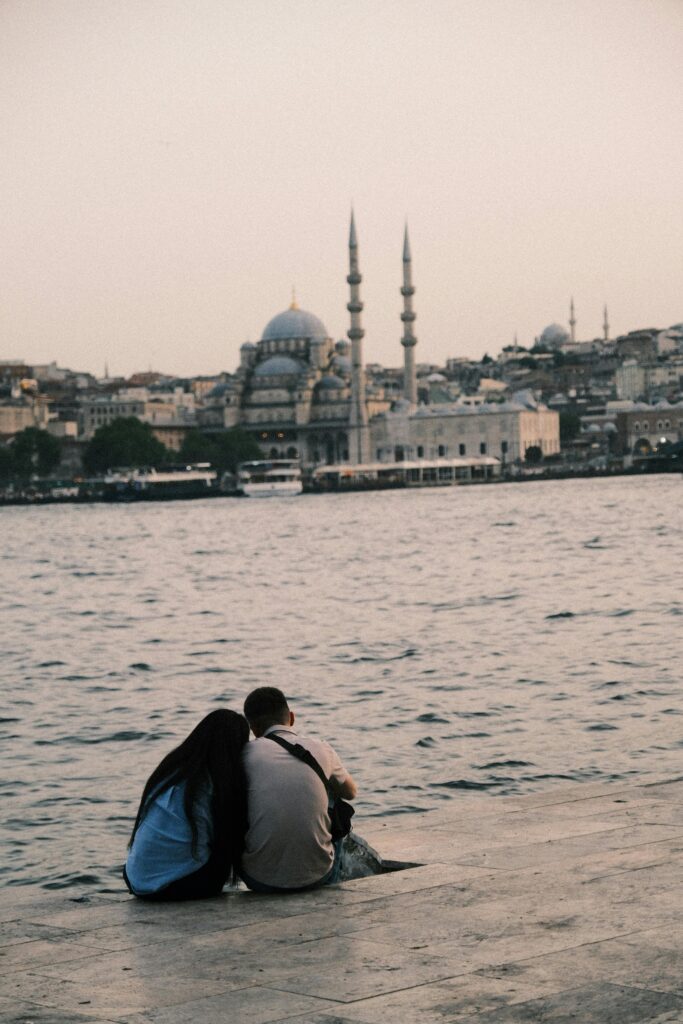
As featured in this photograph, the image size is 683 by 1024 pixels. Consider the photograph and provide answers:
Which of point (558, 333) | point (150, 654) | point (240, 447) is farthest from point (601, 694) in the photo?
point (558, 333)

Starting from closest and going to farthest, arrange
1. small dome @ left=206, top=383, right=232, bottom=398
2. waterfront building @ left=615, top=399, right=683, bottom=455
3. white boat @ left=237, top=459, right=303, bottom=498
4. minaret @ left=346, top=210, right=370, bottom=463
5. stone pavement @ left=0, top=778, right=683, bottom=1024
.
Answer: stone pavement @ left=0, top=778, right=683, bottom=1024
white boat @ left=237, top=459, right=303, bottom=498
minaret @ left=346, top=210, right=370, bottom=463
small dome @ left=206, top=383, right=232, bottom=398
waterfront building @ left=615, top=399, right=683, bottom=455

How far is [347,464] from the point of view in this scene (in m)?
105

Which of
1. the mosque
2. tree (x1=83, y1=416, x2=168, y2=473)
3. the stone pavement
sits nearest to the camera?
the stone pavement

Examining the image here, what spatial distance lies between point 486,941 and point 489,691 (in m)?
8.11

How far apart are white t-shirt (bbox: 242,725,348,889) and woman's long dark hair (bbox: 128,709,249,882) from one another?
0.04 meters

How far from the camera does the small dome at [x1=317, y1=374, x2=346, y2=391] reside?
10738 cm

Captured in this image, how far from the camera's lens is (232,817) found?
4398mm

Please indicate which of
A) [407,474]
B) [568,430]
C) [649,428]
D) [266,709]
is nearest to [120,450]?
[407,474]

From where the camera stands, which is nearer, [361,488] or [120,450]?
[120,450]

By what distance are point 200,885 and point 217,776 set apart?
0.31m

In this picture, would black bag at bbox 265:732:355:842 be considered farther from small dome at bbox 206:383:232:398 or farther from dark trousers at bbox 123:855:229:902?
small dome at bbox 206:383:232:398

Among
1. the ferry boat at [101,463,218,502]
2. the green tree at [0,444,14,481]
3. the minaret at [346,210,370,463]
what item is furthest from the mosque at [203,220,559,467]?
the green tree at [0,444,14,481]

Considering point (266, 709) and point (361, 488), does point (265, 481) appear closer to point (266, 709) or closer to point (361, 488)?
point (361, 488)

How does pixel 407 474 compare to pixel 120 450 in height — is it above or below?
below
